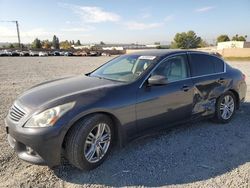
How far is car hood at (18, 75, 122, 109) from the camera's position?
3.46 m

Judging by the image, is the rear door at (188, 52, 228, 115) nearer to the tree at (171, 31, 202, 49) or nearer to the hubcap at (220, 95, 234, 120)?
the hubcap at (220, 95, 234, 120)

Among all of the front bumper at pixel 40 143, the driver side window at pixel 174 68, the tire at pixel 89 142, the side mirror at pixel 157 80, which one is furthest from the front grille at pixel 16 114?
the driver side window at pixel 174 68

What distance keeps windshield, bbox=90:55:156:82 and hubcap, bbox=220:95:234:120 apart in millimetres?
1986

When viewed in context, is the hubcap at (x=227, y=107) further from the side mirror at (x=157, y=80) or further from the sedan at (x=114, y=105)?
the side mirror at (x=157, y=80)

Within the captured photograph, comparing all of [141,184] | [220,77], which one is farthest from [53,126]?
[220,77]

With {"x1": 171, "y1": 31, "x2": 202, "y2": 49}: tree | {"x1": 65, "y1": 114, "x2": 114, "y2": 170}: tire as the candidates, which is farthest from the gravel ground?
{"x1": 171, "y1": 31, "x2": 202, "y2": 49}: tree

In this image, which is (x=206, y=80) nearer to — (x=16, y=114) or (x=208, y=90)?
(x=208, y=90)

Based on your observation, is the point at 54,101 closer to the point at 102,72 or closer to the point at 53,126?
the point at 53,126

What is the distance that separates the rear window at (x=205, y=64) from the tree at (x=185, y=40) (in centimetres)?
10011

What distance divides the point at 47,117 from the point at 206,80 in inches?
122

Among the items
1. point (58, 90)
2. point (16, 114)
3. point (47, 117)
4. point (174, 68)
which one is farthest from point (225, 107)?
point (16, 114)

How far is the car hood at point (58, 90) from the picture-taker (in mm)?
3461

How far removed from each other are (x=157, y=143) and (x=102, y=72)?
1.61m

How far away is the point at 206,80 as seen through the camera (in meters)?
4.93
